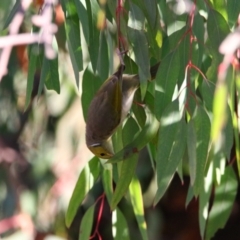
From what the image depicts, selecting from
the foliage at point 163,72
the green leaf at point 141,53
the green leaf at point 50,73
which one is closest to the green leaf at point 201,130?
the foliage at point 163,72

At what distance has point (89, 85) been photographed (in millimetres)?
1556

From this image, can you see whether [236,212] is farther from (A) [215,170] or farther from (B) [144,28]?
(B) [144,28]

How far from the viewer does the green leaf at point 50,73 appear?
55.6 inches

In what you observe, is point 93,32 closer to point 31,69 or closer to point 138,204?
point 31,69

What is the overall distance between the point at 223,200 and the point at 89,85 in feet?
1.80

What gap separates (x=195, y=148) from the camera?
4.02ft

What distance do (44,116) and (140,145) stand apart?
113cm

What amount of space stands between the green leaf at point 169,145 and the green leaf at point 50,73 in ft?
0.95

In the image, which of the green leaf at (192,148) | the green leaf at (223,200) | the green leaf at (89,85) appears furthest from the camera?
the green leaf at (223,200)

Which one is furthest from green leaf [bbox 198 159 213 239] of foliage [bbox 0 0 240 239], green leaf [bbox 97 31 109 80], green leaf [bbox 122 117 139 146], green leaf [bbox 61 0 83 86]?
green leaf [bbox 61 0 83 86]

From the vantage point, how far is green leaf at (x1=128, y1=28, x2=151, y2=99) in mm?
1310

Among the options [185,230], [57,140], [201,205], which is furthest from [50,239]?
[185,230]

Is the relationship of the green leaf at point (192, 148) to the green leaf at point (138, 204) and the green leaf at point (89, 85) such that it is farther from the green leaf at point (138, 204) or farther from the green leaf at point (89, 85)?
the green leaf at point (138, 204)

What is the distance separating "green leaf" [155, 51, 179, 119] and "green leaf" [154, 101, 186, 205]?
6 cm
